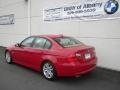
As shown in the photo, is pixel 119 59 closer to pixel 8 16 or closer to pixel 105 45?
pixel 105 45

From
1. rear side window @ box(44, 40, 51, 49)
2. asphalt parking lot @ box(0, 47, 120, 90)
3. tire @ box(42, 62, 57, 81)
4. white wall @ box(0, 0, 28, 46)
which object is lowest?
asphalt parking lot @ box(0, 47, 120, 90)

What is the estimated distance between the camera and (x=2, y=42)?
16.3 meters

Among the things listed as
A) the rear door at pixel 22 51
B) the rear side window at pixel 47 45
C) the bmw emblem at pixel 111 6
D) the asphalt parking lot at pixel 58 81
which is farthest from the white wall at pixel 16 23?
the bmw emblem at pixel 111 6

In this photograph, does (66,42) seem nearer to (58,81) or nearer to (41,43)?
(41,43)

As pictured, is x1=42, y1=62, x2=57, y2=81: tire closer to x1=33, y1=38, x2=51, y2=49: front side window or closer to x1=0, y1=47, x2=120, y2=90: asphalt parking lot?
x1=0, y1=47, x2=120, y2=90: asphalt parking lot

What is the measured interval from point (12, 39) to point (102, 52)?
8.45 meters

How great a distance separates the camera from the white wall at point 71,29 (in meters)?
8.14

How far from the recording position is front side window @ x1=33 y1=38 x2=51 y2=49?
714cm

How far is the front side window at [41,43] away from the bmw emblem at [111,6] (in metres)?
2.91

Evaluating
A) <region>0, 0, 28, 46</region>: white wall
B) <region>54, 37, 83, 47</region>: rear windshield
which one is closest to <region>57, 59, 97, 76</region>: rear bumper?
<region>54, 37, 83, 47</region>: rear windshield

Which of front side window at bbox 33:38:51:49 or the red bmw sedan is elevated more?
front side window at bbox 33:38:51:49

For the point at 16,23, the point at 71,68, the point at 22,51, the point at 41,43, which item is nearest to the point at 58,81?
the point at 71,68

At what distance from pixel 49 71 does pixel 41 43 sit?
118 cm

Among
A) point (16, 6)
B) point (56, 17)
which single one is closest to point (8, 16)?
point (16, 6)
